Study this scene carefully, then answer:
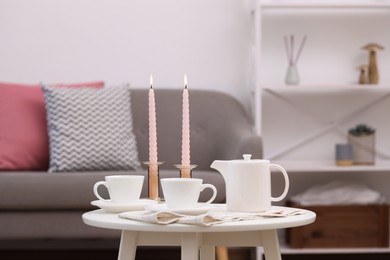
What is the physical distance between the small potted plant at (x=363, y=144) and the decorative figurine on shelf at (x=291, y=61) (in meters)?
0.38

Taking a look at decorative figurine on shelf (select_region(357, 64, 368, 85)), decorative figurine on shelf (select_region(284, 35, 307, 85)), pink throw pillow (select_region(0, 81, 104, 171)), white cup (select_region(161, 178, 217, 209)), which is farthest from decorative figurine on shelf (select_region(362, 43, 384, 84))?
white cup (select_region(161, 178, 217, 209))

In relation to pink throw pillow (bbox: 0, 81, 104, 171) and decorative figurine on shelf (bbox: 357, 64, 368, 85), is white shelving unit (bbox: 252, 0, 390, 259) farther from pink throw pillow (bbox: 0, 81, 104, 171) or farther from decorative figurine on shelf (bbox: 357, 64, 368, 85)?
pink throw pillow (bbox: 0, 81, 104, 171)

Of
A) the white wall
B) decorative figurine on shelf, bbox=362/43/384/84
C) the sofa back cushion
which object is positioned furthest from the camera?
the white wall

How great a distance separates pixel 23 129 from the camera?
3.20 m

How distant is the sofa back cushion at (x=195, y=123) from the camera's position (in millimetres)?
3393

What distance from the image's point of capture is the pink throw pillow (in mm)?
3133

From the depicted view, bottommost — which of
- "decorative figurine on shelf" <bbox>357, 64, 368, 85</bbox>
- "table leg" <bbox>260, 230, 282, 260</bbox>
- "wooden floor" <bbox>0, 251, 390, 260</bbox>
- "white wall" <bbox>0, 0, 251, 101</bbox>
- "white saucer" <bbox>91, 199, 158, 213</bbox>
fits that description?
"wooden floor" <bbox>0, 251, 390, 260</bbox>

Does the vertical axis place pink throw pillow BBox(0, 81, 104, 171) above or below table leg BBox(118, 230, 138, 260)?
above

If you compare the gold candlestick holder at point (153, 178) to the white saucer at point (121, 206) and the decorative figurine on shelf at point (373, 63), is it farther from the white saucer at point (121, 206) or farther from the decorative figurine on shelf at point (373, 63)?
the decorative figurine on shelf at point (373, 63)

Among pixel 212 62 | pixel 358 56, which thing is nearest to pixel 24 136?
pixel 212 62

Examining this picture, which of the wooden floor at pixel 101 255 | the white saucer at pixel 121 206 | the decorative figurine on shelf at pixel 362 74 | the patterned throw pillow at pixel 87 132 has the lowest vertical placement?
the wooden floor at pixel 101 255

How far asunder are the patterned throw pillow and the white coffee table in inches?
55.9

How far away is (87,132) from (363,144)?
1.34m

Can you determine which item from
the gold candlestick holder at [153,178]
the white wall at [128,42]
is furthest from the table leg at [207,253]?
the white wall at [128,42]
